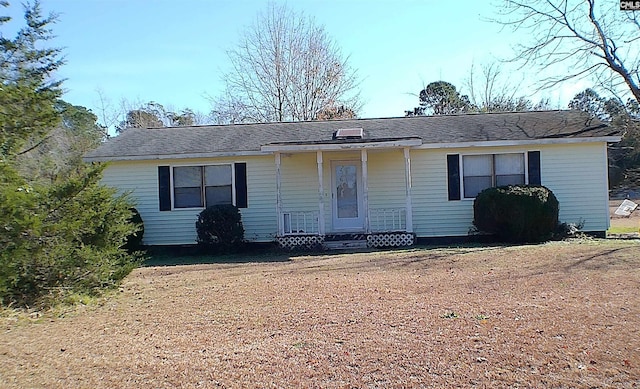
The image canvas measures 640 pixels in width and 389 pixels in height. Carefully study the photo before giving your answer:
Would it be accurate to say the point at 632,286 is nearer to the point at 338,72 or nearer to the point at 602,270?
the point at 602,270

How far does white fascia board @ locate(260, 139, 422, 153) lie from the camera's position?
1347 cm

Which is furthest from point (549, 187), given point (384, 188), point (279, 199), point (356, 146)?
point (279, 199)

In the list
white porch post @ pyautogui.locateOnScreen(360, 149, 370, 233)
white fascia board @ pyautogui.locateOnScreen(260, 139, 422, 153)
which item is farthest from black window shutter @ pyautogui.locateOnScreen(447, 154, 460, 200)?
white porch post @ pyautogui.locateOnScreen(360, 149, 370, 233)

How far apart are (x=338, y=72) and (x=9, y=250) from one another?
2588 cm

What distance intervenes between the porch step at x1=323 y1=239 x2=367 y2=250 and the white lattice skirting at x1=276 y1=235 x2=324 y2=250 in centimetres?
29

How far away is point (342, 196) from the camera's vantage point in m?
15.2

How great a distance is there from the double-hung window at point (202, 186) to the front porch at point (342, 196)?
160 centimetres

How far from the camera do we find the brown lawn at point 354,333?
14.4 feet

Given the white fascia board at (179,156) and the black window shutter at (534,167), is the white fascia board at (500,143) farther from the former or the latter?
the white fascia board at (179,156)

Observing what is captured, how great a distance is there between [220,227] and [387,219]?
15.0 ft

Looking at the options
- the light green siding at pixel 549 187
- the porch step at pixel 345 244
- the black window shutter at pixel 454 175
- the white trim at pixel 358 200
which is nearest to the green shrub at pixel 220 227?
the porch step at pixel 345 244

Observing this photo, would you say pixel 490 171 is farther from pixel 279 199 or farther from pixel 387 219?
pixel 279 199

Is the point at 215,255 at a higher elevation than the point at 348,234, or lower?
lower

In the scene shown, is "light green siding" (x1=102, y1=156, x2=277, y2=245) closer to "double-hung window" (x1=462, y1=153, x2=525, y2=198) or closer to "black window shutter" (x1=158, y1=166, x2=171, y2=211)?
"black window shutter" (x1=158, y1=166, x2=171, y2=211)
